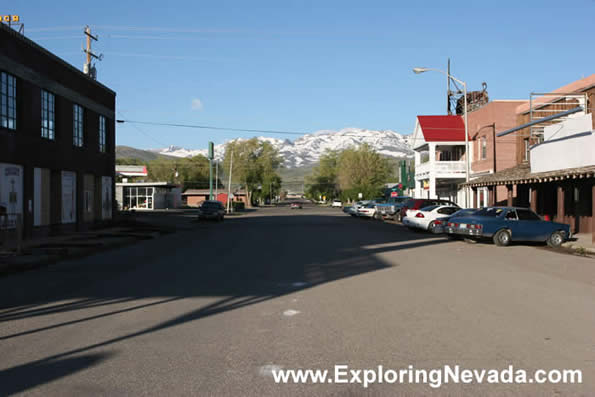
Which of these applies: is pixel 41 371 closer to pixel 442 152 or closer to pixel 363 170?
pixel 442 152

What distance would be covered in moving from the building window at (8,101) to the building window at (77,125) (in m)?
6.03

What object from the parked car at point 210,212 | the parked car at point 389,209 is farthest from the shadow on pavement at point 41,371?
the parked car at point 210,212

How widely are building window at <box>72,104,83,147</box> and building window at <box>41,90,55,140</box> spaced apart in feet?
8.10

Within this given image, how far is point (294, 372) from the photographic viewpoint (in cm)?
564

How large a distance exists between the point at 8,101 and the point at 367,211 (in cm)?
3190

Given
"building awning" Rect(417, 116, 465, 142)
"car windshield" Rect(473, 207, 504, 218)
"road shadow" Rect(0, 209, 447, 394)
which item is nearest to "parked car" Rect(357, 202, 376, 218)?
"building awning" Rect(417, 116, 465, 142)

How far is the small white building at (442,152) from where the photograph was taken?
45562 millimetres

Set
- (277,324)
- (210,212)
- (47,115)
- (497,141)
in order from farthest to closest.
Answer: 1. (210,212)
2. (497,141)
3. (47,115)
4. (277,324)

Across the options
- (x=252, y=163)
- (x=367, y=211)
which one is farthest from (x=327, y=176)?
(x=367, y=211)

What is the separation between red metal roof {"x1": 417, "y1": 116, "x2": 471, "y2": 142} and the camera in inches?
1801

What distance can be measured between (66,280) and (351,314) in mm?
→ 7155

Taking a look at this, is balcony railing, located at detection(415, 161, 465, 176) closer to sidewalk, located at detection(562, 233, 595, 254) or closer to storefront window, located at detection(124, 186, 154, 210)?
sidewalk, located at detection(562, 233, 595, 254)

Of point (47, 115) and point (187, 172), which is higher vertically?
point (187, 172)

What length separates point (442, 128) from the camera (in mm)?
47094
